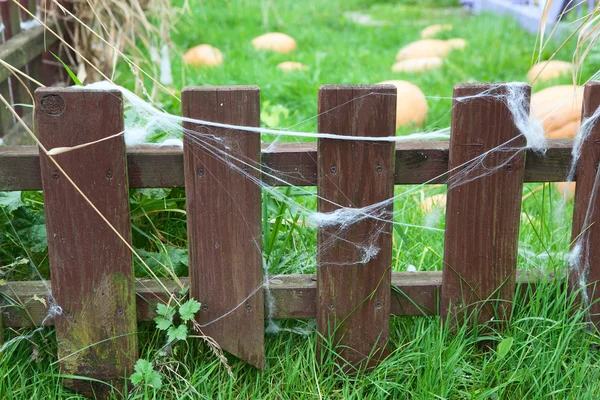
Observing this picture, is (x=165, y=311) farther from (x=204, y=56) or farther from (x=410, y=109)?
(x=204, y=56)

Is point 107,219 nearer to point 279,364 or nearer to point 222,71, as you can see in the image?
point 279,364

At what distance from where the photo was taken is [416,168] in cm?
217

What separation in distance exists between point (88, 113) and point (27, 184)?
0.31 metres

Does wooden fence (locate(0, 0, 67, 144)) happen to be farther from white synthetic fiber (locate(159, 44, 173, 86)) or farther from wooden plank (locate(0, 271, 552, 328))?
wooden plank (locate(0, 271, 552, 328))

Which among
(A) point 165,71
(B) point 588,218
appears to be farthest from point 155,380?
(A) point 165,71

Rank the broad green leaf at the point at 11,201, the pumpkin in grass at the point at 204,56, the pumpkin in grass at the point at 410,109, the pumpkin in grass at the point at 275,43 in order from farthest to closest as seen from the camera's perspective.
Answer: the pumpkin in grass at the point at 275,43
the pumpkin in grass at the point at 204,56
the pumpkin in grass at the point at 410,109
the broad green leaf at the point at 11,201

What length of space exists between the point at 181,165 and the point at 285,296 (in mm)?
535

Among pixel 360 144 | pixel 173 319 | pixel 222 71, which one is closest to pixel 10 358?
pixel 173 319

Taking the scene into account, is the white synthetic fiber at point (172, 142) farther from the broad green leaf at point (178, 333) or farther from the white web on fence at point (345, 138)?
the broad green leaf at point (178, 333)

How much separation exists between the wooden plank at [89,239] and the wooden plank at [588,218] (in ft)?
4.62

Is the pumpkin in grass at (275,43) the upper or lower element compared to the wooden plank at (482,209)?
upper

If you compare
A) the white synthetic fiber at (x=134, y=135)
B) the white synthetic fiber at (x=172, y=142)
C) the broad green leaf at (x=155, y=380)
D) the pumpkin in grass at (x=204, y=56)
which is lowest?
the broad green leaf at (x=155, y=380)

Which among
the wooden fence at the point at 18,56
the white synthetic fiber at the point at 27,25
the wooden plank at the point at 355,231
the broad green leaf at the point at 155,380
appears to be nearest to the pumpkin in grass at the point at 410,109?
the wooden fence at the point at 18,56

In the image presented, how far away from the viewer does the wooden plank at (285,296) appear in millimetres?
2242
